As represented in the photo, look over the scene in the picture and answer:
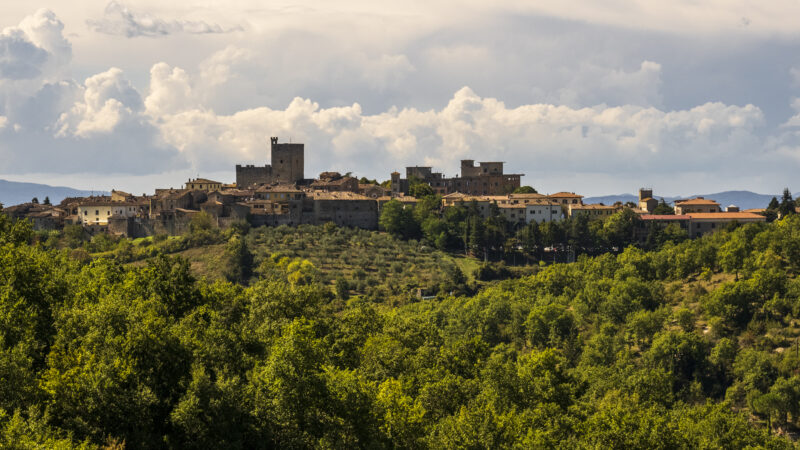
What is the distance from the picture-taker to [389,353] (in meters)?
43.3

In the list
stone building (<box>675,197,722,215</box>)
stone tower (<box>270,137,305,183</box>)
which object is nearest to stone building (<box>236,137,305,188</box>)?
stone tower (<box>270,137,305,183</box>)

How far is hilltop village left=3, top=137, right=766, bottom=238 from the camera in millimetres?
105688

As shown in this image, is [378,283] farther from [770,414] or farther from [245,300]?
[245,300]

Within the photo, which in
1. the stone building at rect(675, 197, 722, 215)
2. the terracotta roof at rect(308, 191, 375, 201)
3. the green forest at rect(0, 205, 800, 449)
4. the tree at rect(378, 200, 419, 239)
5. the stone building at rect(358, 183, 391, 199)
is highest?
the stone building at rect(358, 183, 391, 199)

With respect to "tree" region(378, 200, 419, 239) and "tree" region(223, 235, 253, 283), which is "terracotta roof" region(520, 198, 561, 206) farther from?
"tree" region(223, 235, 253, 283)

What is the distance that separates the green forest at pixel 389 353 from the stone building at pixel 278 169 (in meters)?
32.1

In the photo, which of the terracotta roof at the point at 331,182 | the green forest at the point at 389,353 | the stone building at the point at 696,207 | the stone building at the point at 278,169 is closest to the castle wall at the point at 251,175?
the stone building at the point at 278,169

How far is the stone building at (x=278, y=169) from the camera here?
12488cm

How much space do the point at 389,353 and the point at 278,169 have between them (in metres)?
85.4

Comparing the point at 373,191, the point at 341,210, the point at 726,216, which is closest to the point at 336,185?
the point at 373,191

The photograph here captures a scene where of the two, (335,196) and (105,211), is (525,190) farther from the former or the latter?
(105,211)

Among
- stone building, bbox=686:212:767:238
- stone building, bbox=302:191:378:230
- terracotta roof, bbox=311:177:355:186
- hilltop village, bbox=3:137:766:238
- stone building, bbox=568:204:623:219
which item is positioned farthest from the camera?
terracotta roof, bbox=311:177:355:186

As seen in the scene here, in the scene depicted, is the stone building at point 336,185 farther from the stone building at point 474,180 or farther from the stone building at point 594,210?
the stone building at point 594,210

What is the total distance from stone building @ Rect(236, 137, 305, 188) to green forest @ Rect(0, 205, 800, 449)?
1264 inches
